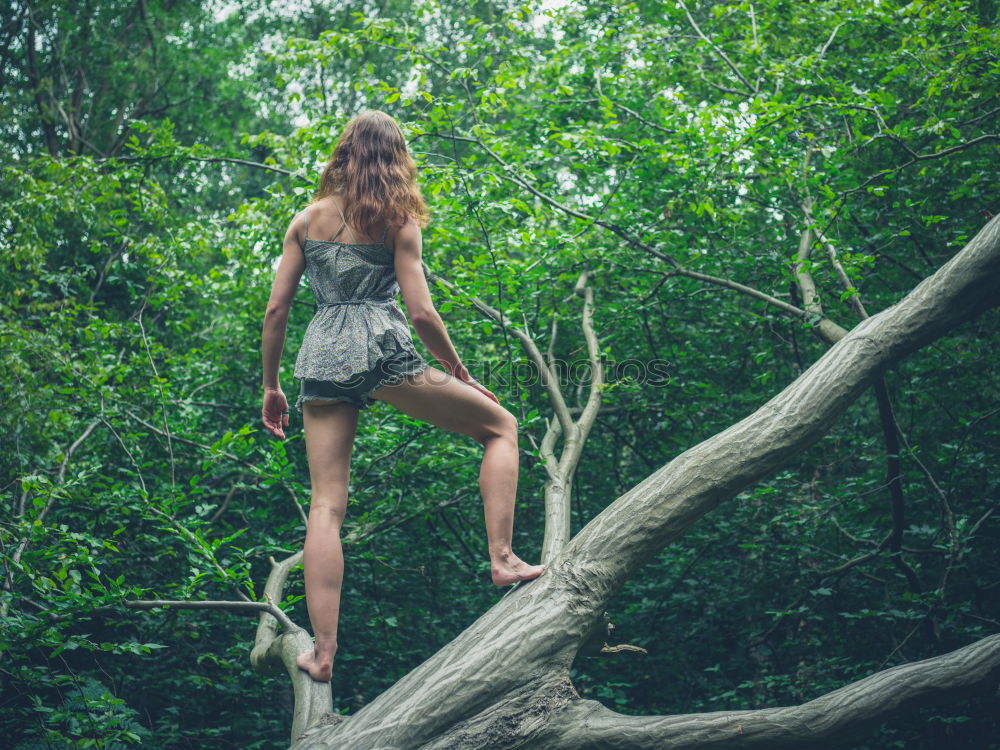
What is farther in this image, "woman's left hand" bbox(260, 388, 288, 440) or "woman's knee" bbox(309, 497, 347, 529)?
"woman's left hand" bbox(260, 388, 288, 440)

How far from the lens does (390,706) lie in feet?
7.31

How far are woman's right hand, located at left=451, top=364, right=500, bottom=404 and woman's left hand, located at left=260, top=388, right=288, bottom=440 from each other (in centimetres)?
60

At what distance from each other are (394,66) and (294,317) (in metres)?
9.03

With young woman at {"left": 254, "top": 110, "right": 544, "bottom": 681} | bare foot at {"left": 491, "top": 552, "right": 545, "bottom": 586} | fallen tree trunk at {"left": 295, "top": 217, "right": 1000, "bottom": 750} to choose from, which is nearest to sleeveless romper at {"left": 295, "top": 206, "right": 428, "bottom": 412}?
young woman at {"left": 254, "top": 110, "right": 544, "bottom": 681}

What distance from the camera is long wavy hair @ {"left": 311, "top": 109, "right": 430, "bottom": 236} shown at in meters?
2.41

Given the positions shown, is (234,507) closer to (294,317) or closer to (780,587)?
(294,317)

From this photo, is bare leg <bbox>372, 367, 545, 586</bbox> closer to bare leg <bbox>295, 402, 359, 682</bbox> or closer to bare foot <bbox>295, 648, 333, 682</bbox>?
bare leg <bbox>295, 402, 359, 682</bbox>

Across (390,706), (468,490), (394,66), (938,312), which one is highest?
(394,66)

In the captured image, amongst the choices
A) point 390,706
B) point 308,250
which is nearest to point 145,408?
point 308,250

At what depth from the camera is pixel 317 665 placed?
99.7 inches

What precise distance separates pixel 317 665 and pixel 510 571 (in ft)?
2.25

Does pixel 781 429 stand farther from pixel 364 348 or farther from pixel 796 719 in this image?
pixel 364 348

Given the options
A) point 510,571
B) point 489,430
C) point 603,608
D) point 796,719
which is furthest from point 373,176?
point 796,719

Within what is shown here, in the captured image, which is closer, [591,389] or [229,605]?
[229,605]
